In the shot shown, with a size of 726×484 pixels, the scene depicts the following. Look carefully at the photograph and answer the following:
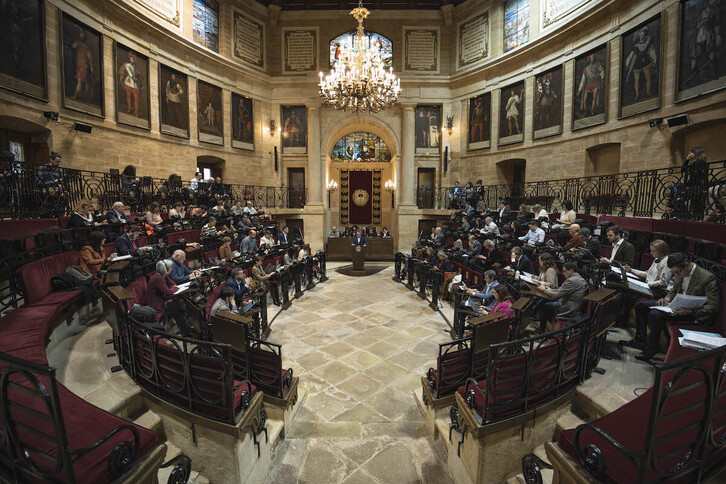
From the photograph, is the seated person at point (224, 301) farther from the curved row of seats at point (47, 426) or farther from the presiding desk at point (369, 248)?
the presiding desk at point (369, 248)

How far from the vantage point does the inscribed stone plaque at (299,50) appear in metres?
16.1

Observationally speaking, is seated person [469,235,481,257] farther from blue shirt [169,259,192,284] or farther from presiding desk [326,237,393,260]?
presiding desk [326,237,393,260]

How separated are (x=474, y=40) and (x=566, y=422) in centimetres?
1678

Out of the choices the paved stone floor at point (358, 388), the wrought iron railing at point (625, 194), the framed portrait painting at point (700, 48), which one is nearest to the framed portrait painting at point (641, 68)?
the framed portrait painting at point (700, 48)

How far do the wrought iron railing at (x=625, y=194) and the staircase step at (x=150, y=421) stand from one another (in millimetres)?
8083

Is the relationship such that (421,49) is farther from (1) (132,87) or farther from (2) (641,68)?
(1) (132,87)

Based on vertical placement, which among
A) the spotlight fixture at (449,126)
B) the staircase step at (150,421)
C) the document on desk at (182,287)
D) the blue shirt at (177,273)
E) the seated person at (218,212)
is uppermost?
the spotlight fixture at (449,126)

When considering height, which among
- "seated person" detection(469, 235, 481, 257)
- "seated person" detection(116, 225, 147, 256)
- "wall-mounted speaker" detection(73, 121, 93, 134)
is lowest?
"seated person" detection(469, 235, 481, 257)

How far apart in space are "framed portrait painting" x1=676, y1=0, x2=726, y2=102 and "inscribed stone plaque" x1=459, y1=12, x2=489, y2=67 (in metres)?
7.68

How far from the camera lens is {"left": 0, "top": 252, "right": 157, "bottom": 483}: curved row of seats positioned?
1601 millimetres

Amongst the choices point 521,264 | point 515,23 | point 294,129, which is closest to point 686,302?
point 521,264

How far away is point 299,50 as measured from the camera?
53.3 ft

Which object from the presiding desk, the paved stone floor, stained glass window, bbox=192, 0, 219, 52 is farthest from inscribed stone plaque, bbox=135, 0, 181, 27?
the paved stone floor

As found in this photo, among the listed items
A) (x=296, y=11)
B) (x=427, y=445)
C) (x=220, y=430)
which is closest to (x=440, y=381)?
(x=427, y=445)
